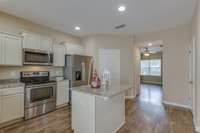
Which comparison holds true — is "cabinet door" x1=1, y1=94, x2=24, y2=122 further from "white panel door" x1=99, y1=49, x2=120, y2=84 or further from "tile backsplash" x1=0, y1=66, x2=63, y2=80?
"white panel door" x1=99, y1=49, x2=120, y2=84

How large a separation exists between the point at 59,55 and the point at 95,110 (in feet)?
9.49

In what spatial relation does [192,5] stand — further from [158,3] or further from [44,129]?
[44,129]

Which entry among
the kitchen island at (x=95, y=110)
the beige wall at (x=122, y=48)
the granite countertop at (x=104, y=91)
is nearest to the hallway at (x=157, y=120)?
the kitchen island at (x=95, y=110)

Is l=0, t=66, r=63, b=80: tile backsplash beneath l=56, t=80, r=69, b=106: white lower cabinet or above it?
above

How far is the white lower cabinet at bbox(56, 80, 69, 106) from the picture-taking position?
13.2 ft

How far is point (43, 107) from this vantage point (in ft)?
11.6

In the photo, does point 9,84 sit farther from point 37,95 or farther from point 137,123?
point 137,123

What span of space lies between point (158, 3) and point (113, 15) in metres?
1.13

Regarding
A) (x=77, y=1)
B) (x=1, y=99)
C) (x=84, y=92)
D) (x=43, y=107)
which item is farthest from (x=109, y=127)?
(x=77, y=1)

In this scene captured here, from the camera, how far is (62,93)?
4176mm

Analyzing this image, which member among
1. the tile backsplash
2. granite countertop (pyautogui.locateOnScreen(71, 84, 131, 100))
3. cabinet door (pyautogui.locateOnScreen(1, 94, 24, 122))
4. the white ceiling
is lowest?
cabinet door (pyautogui.locateOnScreen(1, 94, 24, 122))

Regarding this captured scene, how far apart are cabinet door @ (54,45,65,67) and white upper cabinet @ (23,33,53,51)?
26 cm

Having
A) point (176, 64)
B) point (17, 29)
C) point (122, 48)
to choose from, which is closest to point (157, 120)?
point (176, 64)

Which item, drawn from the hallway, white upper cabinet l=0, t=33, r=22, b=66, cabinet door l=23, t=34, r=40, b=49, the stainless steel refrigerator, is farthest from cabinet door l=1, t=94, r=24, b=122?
the hallway
